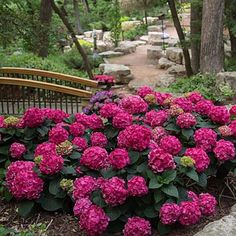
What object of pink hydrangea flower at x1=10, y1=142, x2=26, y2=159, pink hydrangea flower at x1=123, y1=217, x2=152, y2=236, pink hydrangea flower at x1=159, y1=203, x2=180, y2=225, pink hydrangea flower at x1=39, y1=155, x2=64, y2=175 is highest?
pink hydrangea flower at x1=39, y1=155, x2=64, y2=175

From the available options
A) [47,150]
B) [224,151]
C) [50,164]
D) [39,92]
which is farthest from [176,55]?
[50,164]

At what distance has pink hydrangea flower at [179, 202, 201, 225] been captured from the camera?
263 centimetres

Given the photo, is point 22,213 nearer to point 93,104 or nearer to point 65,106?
point 93,104

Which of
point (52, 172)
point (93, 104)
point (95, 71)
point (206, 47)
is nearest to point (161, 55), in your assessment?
point (95, 71)

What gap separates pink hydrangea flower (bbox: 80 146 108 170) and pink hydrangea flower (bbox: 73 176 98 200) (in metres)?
0.11

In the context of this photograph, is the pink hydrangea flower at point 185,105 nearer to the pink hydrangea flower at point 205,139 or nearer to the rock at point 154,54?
the pink hydrangea flower at point 205,139

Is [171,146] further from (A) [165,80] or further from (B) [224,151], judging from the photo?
(A) [165,80]

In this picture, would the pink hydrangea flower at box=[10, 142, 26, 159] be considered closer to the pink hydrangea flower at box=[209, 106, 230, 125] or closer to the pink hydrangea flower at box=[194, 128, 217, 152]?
the pink hydrangea flower at box=[194, 128, 217, 152]

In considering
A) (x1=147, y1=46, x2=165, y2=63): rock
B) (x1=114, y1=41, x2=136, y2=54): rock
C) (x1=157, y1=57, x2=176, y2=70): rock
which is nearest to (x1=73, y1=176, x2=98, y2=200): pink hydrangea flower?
(x1=157, y1=57, x2=176, y2=70): rock

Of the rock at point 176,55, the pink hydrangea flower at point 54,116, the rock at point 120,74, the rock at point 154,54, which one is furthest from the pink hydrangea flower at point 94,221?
the rock at point 154,54

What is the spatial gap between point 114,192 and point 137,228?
260 mm

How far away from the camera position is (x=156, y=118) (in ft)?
10.8

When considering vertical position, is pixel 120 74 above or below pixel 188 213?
below

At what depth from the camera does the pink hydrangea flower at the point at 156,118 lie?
3.29 m
